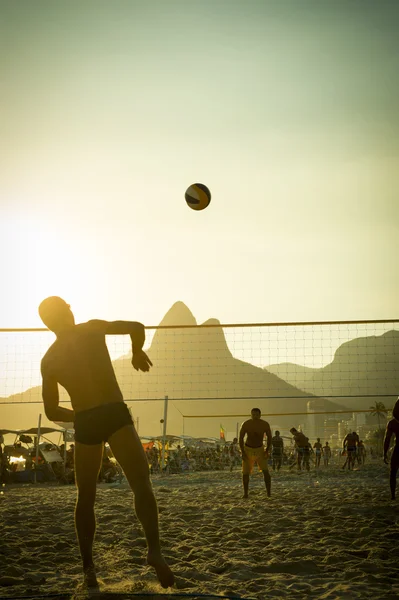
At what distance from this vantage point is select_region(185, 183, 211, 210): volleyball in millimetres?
9289

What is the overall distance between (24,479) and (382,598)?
41.8ft

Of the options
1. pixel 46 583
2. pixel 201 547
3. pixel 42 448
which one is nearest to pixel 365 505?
pixel 201 547

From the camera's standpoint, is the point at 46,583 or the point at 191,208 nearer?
the point at 46,583

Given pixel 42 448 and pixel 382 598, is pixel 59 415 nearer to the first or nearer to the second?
pixel 382 598

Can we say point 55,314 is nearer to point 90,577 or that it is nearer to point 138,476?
point 138,476

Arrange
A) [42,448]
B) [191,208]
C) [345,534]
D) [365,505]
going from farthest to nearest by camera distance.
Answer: [42,448] → [191,208] → [365,505] → [345,534]

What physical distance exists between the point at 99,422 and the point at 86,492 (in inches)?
16.3

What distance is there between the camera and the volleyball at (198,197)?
30.5 feet

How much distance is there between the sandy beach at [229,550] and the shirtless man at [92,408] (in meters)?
0.47

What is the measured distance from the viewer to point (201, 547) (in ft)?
16.0

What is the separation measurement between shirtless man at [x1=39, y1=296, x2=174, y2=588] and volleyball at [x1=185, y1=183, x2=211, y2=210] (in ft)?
19.0

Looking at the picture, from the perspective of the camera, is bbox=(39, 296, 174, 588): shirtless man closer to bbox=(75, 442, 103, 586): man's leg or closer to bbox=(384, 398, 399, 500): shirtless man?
bbox=(75, 442, 103, 586): man's leg

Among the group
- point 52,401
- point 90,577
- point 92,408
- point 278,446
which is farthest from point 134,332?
point 278,446

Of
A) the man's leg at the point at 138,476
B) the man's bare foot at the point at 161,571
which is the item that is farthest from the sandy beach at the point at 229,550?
the man's leg at the point at 138,476
